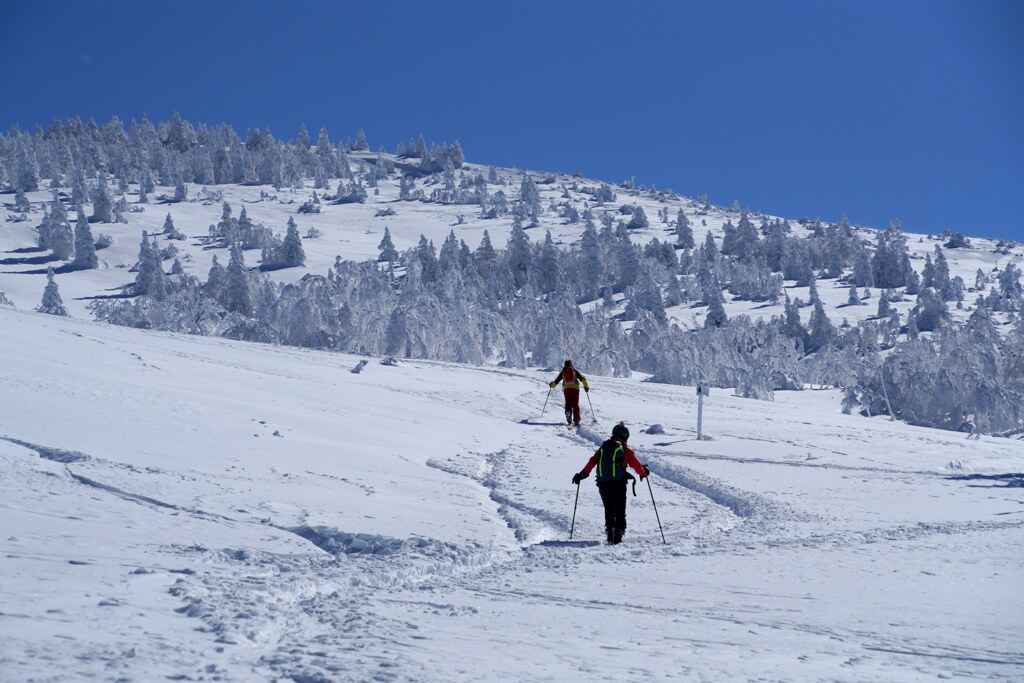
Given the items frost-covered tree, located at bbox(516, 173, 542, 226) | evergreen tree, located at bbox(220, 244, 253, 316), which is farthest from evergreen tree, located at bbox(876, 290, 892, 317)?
evergreen tree, located at bbox(220, 244, 253, 316)

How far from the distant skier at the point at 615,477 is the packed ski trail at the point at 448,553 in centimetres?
30

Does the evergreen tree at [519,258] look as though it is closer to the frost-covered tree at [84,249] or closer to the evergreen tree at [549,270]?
the evergreen tree at [549,270]

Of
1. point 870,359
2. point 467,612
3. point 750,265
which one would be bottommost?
point 467,612

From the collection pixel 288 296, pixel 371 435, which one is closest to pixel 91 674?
pixel 371 435

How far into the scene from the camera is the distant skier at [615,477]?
25.5 ft

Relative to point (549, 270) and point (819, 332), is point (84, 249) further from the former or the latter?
point (819, 332)

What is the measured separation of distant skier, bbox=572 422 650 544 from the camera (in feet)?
25.5

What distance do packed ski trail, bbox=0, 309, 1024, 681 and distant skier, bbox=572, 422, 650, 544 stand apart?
30cm

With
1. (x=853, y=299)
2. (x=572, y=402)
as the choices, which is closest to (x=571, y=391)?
(x=572, y=402)

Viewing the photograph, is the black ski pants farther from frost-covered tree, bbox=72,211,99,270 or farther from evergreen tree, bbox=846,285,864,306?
frost-covered tree, bbox=72,211,99,270

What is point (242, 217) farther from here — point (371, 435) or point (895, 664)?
point (895, 664)

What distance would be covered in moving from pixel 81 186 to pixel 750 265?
216 feet

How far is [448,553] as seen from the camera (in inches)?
261

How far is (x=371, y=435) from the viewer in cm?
1243
